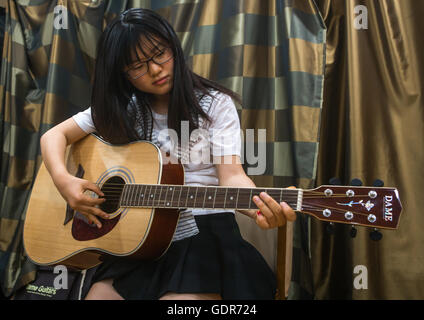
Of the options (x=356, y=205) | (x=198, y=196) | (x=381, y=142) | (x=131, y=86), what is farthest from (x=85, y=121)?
(x=381, y=142)

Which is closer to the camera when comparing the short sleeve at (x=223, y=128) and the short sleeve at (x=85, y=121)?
the short sleeve at (x=223, y=128)

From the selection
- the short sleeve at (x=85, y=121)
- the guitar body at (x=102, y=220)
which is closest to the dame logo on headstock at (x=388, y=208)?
the guitar body at (x=102, y=220)

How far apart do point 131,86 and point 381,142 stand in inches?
41.8

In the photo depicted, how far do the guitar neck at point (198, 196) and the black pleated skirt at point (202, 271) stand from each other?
0.50 feet

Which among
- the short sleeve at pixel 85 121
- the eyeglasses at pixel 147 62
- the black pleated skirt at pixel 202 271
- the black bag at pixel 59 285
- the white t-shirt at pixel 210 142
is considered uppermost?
the eyeglasses at pixel 147 62

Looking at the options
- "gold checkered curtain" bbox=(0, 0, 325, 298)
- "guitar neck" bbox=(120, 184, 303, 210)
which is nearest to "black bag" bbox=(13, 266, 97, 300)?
"gold checkered curtain" bbox=(0, 0, 325, 298)

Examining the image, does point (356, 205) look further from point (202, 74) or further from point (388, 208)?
point (202, 74)

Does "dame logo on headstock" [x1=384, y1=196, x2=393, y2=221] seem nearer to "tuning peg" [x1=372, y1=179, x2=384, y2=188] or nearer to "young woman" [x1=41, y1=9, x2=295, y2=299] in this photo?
"tuning peg" [x1=372, y1=179, x2=384, y2=188]

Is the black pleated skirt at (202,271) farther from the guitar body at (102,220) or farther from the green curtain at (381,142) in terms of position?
the green curtain at (381,142)

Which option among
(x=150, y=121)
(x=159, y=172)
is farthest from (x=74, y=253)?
(x=150, y=121)

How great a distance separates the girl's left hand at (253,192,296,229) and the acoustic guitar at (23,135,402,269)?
0.06 feet

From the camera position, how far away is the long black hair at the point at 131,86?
1.06 metres

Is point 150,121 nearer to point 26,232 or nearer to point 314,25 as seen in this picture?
point 26,232

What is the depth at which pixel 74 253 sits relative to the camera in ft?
3.43
